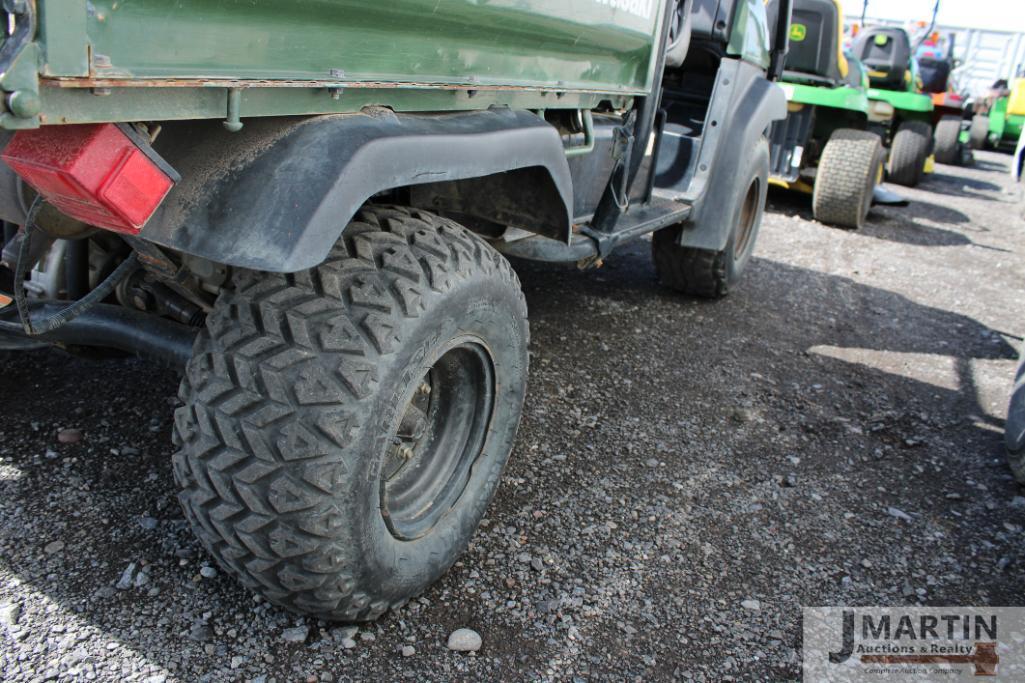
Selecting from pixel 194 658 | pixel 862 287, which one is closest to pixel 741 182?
pixel 862 287

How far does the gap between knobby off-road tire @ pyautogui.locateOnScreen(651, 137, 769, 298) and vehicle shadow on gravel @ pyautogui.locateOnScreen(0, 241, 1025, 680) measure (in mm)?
446

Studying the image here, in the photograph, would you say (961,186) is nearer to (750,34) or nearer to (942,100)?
(942,100)

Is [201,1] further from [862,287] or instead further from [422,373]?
[862,287]

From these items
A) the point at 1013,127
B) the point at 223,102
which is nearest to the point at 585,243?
the point at 223,102

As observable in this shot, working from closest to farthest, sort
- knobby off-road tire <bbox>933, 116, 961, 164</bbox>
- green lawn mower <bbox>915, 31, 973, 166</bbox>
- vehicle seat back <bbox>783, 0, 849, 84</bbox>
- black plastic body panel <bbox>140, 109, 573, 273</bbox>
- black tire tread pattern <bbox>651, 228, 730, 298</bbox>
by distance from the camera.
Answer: black plastic body panel <bbox>140, 109, 573, 273</bbox>, black tire tread pattern <bbox>651, 228, 730, 298</bbox>, vehicle seat back <bbox>783, 0, 849, 84</bbox>, green lawn mower <bbox>915, 31, 973, 166</bbox>, knobby off-road tire <bbox>933, 116, 961, 164</bbox>

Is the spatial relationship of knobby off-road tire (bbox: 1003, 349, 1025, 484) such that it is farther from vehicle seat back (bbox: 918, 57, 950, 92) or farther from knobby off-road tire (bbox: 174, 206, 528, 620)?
vehicle seat back (bbox: 918, 57, 950, 92)

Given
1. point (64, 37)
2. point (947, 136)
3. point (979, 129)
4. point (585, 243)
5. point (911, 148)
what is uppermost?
point (64, 37)

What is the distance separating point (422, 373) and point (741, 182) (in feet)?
9.34

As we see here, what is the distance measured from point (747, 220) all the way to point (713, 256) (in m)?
0.77

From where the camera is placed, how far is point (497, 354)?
2.30 metres

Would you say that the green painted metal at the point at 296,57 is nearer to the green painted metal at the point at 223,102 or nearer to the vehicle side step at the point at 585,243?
the green painted metal at the point at 223,102

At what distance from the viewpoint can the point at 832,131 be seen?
25.6ft

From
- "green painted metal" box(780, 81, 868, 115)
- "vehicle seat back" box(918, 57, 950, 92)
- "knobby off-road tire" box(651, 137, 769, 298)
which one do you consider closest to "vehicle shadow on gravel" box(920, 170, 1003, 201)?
"vehicle seat back" box(918, 57, 950, 92)

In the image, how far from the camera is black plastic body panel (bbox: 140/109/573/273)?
1575mm
